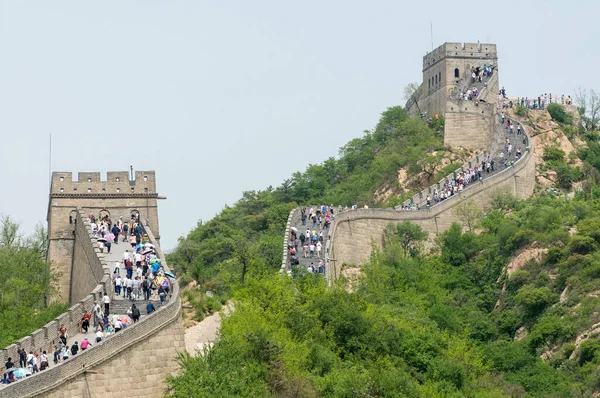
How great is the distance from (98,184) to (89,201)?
0.85 meters

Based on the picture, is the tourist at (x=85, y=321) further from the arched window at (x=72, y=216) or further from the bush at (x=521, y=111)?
the bush at (x=521, y=111)

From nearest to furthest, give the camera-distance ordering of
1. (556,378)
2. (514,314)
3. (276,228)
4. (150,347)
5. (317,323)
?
(150,347) → (317,323) → (556,378) → (514,314) → (276,228)

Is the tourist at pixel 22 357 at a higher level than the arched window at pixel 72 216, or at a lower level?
lower

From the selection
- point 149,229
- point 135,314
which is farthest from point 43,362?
point 149,229

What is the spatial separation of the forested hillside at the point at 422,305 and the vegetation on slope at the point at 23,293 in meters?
6.80

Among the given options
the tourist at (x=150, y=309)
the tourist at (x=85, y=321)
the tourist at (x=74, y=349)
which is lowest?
the tourist at (x=74, y=349)

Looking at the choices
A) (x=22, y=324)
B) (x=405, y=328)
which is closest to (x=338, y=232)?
(x=405, y=328)

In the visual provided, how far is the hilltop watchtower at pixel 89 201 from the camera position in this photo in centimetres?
7944

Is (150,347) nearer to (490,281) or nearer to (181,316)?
(181,316)

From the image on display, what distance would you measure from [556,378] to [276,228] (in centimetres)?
2915

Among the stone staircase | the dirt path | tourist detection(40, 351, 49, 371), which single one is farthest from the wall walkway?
tourist detection(40, 351, 49, 371)

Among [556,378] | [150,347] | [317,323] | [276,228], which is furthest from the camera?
[276,228]

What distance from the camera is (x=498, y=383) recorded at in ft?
232

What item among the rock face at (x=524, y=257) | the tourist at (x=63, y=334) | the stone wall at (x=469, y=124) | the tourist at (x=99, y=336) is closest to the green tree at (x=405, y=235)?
the rock face at (x=524, y=257)
